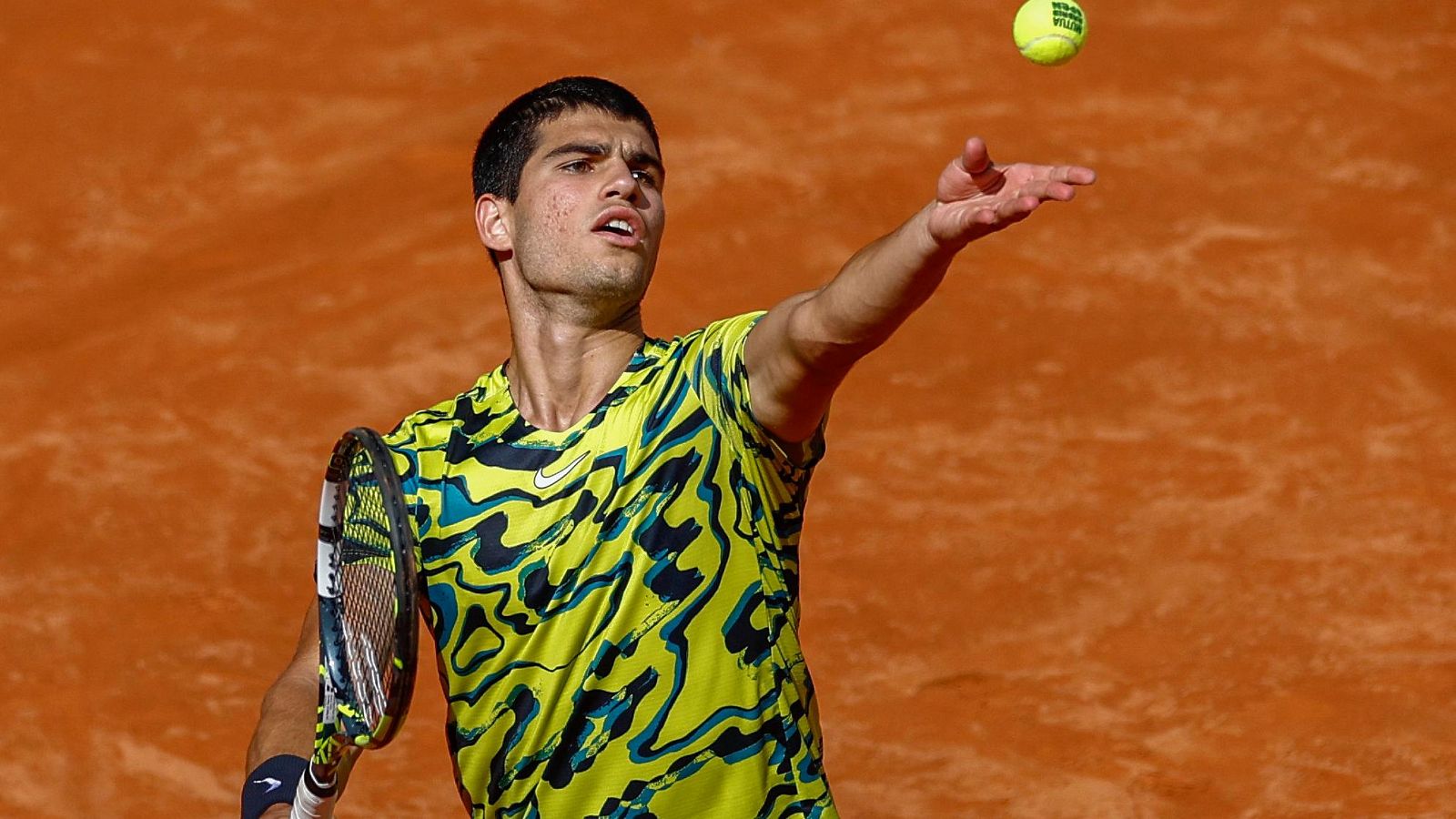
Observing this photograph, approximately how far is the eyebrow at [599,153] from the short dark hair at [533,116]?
0.07 meters

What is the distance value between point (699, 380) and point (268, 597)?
439 cm

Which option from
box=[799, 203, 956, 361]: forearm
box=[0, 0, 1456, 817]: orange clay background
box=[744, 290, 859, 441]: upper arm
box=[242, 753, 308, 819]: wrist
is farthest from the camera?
box=[0, 0, 1456, 817]: orange clay background

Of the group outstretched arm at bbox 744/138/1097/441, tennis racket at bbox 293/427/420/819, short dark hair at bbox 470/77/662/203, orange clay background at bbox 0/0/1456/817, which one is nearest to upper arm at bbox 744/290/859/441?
outstretched arm at bbox 744/138/1097/441

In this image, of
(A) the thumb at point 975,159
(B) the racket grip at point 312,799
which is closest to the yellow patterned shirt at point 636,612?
(B) the racket grip at point 312,799

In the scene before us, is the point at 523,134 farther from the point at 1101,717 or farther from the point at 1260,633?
the point at 1260,633

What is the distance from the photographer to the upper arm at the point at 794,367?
136 inches

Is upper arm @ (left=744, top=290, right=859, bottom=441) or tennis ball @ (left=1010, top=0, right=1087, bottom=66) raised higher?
tennis ball @ (left=1010, top=0, right=1087, bottom=66)

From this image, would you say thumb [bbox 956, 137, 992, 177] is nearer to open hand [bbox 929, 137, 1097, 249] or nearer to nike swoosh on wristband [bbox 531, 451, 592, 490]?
open hand [bbox 929, 137, 1097, 249]

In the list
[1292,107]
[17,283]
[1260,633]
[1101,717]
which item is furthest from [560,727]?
[1292,107]

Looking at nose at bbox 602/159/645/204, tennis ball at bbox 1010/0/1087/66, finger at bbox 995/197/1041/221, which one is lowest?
finger at bbox 995/197/1041/221

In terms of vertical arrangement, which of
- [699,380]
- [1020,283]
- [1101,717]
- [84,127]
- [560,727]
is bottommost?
[560,727]

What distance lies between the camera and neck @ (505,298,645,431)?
392 cm

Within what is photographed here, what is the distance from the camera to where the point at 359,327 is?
9.19 m

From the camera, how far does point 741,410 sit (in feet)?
12.0
